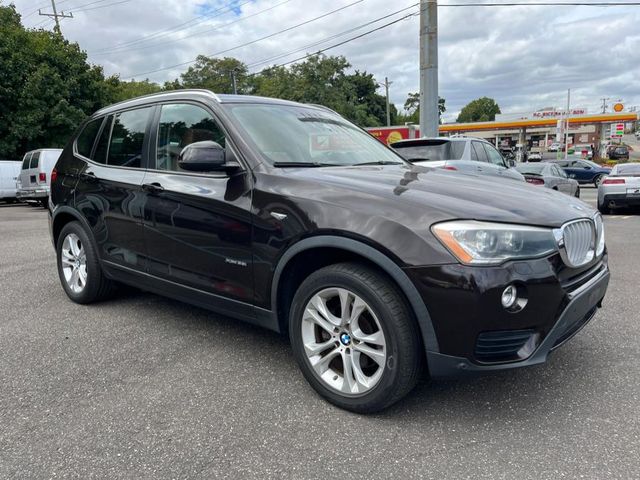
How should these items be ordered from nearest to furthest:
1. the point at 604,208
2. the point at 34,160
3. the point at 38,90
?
the point at 604,208
the point at 34,160
the point at 38,90

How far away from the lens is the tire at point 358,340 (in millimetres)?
2459

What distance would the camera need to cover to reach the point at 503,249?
2.33 metres

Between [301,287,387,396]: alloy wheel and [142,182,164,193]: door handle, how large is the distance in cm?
148

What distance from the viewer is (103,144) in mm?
4395

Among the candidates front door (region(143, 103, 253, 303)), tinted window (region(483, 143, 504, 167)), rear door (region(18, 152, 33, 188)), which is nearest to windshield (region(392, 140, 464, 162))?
tinted window (region(483, 143, 504, 167))

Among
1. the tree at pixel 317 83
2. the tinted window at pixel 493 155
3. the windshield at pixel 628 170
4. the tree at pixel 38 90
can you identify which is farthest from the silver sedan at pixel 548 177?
the tree at pixel 317 83

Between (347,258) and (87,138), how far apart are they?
3.17 meters

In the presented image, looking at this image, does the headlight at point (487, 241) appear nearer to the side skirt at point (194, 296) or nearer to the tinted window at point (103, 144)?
the side skirt at point (194, 296)

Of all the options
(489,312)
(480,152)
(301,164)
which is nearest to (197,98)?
(301,164)

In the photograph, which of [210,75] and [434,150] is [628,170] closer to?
[434,150]

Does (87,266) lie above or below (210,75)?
below

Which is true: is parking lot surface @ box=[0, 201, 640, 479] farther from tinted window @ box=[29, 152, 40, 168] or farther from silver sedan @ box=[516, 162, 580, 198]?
tinted window @ box=[29, 152, 40, 168]

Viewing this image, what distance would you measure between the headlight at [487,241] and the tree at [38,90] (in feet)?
76.7

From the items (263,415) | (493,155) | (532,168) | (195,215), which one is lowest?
(532,168)
